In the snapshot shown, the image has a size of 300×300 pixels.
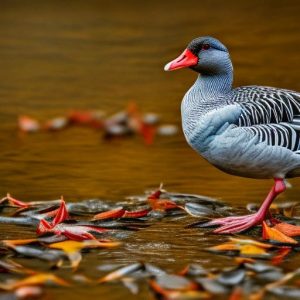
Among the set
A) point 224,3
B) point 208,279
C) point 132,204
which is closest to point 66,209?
point 132,204

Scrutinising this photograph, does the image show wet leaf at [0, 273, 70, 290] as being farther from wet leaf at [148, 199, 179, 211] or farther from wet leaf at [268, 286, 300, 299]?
wet leaf at [148, 199, 179, 211]

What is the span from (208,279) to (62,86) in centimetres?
775

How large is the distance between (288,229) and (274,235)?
20 centimetres

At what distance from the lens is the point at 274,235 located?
6.25 meters

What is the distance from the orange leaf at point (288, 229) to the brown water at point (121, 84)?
52 centimetres

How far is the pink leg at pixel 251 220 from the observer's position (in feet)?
21.5

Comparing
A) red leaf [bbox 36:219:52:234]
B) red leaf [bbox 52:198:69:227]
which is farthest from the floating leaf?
red leaf [bbox 52:198:69:227]

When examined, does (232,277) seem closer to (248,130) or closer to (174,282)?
(174,282)

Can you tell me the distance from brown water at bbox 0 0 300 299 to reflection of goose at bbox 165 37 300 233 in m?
0.53

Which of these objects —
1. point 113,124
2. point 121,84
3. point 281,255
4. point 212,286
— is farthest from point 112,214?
point 121,84

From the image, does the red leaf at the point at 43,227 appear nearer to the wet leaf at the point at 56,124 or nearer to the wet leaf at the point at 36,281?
the wet leaf at the point at 36,281

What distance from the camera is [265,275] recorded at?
213 inches

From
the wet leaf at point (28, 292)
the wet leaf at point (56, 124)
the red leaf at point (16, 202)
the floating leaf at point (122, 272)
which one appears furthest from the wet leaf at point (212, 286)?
the wet leaf at point (56, 124)

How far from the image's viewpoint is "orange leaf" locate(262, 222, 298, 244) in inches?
242
